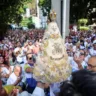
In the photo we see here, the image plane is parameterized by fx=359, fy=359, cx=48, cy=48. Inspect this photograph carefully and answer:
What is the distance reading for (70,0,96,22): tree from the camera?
48.3m

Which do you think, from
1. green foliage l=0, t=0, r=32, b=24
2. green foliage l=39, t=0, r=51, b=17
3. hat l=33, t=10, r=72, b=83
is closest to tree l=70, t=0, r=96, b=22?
green foliage l=39, t=0, r=51, b=17

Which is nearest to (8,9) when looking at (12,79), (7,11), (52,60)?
(7,11)

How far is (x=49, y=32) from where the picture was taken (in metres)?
4.16

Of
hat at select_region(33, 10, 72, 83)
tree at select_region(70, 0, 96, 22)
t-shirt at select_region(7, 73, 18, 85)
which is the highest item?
hat at select_region(33, 10, 72, 83)

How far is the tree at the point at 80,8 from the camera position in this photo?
48.3 meters

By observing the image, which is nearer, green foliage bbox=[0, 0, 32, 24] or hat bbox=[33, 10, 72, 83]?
hat bbox=[33, 10, 72, 83]

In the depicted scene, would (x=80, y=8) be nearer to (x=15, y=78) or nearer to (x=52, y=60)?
(x=15, y=78)

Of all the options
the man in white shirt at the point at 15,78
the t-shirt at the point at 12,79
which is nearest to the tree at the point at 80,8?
the man in white shirt at the point at 15,78

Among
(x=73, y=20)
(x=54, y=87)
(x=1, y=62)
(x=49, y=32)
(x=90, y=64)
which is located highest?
(x=49, y=32)

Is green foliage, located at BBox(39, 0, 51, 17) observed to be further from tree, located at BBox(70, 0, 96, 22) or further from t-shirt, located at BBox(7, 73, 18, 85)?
t-shirt, located at BBox(7, 73, 18, 85)

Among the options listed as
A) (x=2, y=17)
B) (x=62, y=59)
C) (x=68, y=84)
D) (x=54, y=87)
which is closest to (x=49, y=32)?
(x=62, y=59)

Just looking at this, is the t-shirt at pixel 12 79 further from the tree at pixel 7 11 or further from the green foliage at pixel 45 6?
the green foliage at pixel 45 6

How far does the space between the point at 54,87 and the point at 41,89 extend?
0.73 meters

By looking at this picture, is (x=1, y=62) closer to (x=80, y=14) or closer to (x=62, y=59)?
(x=62, y=59)
